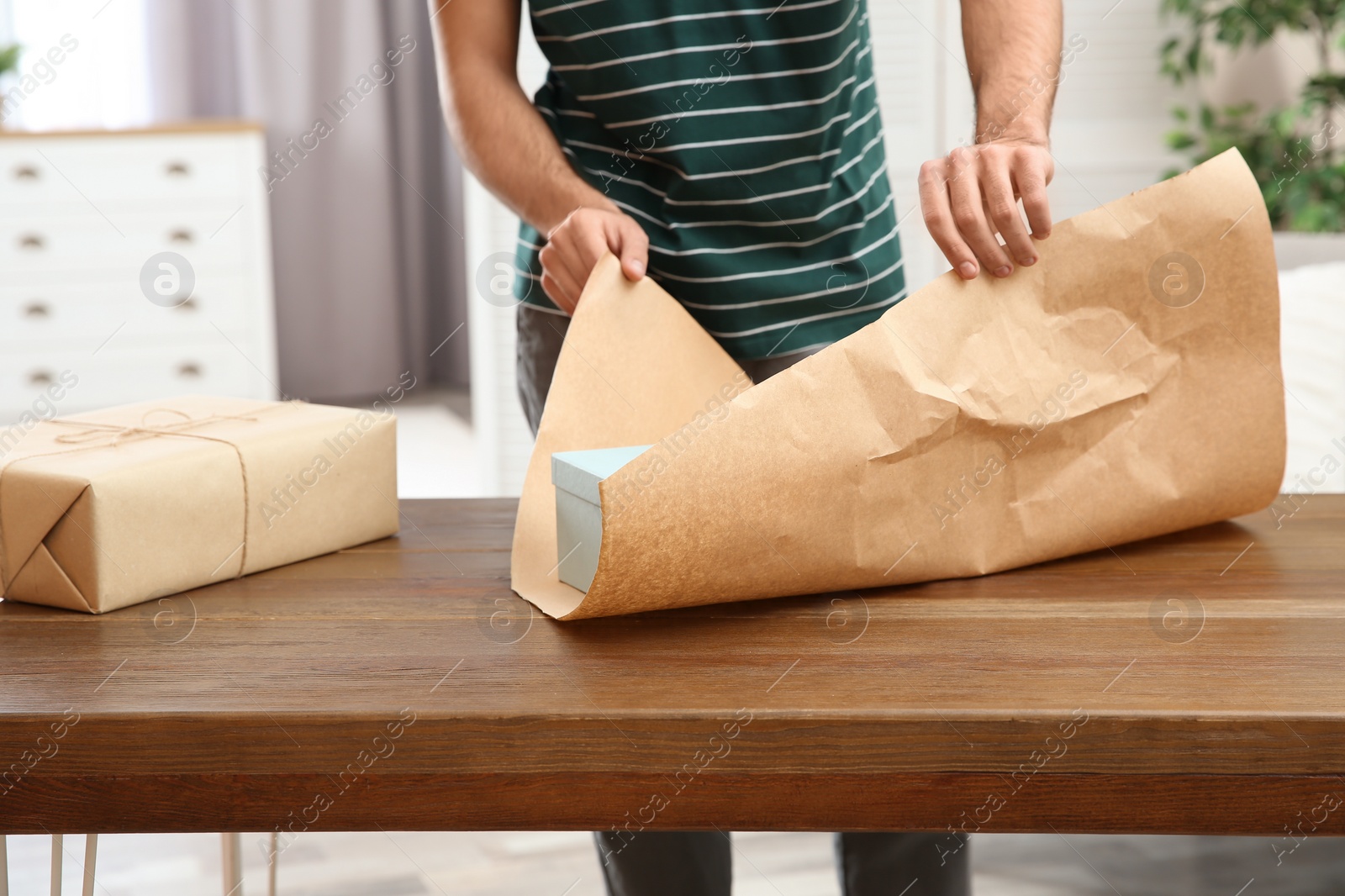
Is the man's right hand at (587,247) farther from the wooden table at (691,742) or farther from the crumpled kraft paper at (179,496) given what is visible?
the wooden table at (691,742)

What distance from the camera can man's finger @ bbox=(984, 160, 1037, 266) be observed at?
0.64m

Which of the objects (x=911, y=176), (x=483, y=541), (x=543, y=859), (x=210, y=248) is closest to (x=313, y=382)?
(x=210, y=248)

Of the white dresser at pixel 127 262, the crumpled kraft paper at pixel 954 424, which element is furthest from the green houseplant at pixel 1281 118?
the white dresser at pixel 127 262

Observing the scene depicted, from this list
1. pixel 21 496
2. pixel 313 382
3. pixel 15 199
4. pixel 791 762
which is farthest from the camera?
pixel 313 382

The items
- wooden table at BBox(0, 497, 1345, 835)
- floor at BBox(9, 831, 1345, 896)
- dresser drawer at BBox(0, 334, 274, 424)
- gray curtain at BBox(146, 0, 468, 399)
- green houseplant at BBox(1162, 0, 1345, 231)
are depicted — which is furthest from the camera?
gray curtain at BBox(146, 0, 468, 399)

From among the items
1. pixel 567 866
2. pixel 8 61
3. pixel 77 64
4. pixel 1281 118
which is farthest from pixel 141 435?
pixel 77 64

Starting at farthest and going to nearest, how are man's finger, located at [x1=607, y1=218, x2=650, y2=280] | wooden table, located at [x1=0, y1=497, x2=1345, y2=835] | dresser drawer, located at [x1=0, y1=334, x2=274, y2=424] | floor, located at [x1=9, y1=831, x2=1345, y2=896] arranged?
dresser drawer, located at [x1=0, y1=334, x2=274, y2=424] < floor, located at [x1=9, y1=831, x2=1345, y2=896] < man's finger, located at [x1=607, y1=218, x2=650, y2=280] < wooden table, located at [x1=0, y1=497, x2=1345, y2=835]

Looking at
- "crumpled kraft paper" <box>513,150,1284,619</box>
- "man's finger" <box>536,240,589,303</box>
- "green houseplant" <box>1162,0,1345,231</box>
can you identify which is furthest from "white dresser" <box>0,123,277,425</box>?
"crumpled kraft paper" <box>513,150,1284,619</box>

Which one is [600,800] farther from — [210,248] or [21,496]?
[210,248]

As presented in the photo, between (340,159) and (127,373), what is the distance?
1325 mm

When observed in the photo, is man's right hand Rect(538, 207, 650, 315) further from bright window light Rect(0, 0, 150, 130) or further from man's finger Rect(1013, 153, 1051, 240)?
bright window light Rect(0, 0, 150, 130)

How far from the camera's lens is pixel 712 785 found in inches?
18.7

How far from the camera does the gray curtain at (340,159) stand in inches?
161

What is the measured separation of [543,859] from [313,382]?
130 inches
